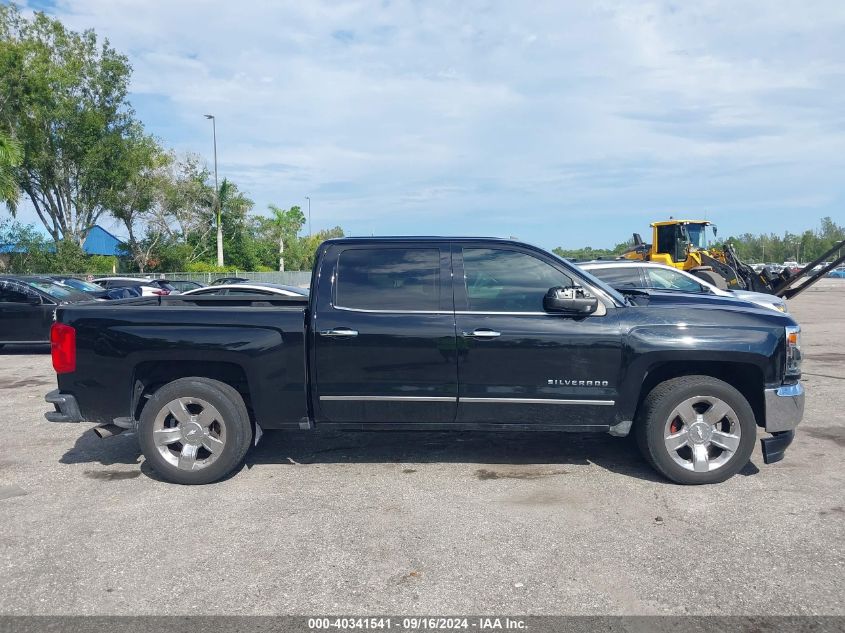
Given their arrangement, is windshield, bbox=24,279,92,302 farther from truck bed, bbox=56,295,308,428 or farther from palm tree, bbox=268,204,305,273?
palm tree, bbox=268,204,305,273

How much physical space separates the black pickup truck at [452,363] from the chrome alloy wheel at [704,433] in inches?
0.4

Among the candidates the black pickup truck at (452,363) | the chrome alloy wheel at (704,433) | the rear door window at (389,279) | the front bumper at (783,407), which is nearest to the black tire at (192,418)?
the black pickup truck at (452,363)

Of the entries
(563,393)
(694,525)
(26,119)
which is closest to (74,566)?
(563,393)

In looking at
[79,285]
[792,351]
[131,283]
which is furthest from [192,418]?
[131,283]

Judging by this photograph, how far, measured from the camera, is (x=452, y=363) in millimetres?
4891

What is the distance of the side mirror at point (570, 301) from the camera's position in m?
4.74

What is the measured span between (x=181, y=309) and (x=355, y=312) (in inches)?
53.3

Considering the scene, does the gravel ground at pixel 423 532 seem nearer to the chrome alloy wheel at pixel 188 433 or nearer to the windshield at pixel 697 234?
the chrome alloy wheel at pixel 188 433

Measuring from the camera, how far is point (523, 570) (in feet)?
12.0

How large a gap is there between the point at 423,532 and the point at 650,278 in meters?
8.54

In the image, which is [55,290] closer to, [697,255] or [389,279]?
[389,279]

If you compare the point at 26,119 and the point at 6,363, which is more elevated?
the point at 26,119

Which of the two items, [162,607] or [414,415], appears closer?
[162,607]

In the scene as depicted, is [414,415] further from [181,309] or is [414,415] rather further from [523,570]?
[181,309]
